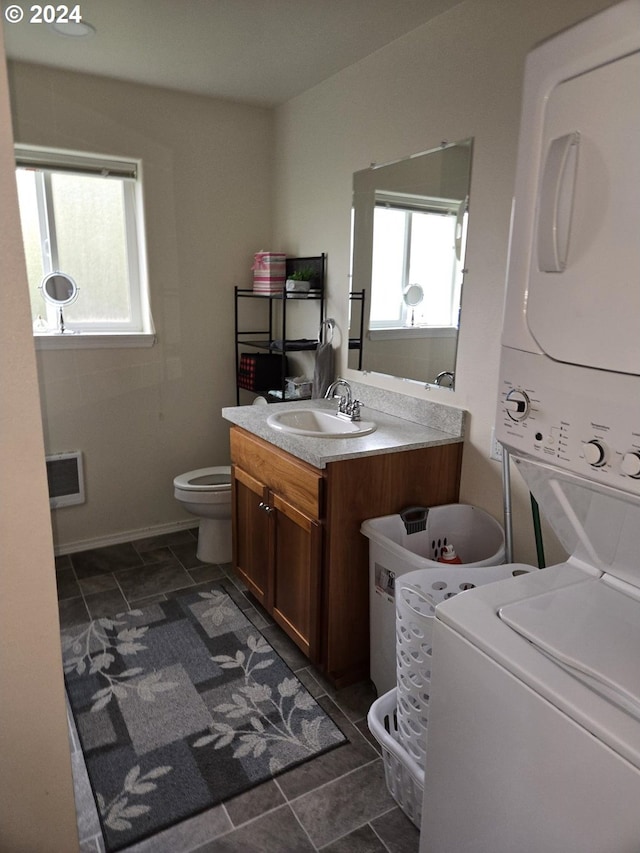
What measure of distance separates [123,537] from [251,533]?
1079 mm

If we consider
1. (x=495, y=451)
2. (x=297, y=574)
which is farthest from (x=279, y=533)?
(x=495, y=451)

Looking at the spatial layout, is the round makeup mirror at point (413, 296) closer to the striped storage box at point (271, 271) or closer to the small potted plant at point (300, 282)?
the small potted plant at point (300, 282)

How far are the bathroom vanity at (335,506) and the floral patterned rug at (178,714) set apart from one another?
0.22 metres

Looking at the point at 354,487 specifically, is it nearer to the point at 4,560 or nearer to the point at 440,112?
the point at 4,560

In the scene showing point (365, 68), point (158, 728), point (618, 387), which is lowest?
point (158, 728)

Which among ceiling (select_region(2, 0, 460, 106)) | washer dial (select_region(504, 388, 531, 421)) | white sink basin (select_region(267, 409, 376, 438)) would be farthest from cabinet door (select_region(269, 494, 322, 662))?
ceiling (select_region(2, 0, 460, 106))

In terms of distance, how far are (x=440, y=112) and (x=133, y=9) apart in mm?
1158

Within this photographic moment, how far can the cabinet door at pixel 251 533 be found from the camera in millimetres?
2410

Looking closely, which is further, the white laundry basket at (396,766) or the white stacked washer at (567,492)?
the white laundry basket at (396,766)

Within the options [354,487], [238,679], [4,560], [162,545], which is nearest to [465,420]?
[354,487]

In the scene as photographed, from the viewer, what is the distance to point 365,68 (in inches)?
97.0

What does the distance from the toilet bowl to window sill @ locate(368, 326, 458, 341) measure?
1.06 metres

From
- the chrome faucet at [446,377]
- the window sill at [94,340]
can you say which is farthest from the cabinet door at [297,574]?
the window sill at [94,340]

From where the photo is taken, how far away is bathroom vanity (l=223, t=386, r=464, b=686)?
1.97m
